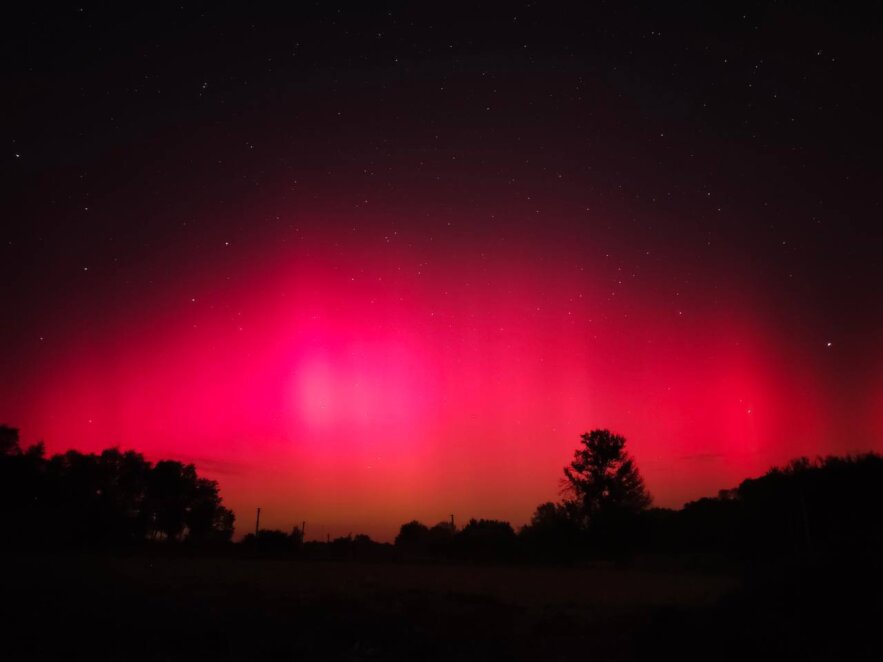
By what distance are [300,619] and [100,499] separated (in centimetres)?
5798

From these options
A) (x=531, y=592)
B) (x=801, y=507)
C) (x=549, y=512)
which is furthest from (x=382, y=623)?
(x=549, y=512)

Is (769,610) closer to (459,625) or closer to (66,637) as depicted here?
(459,625)

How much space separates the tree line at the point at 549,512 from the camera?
37.8 meters

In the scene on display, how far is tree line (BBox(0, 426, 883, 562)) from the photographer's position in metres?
37.8

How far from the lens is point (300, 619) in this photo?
1653 centimetres

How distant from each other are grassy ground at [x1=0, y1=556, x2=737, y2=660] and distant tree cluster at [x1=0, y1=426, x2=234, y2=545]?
93.3 feet

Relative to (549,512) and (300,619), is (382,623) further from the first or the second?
(549,512)

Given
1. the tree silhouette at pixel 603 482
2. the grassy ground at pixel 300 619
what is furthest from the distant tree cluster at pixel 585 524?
the grassy ground at pixel 300 619

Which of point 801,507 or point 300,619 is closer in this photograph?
point 300,619

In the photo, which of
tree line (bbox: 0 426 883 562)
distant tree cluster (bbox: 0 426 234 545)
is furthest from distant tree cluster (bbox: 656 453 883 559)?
distant tree cluster (bbox: 0 426 234 545)

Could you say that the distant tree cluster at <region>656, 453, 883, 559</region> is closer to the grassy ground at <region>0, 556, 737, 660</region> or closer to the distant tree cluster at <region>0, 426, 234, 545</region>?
the grassy ground at <region>0, 556, 737, 660</region>

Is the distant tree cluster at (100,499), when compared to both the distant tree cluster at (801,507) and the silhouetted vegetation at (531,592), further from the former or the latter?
the distant tree cluster at (801,507)

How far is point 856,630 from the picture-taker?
12312mm

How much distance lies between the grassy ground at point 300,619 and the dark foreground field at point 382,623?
45 mm
